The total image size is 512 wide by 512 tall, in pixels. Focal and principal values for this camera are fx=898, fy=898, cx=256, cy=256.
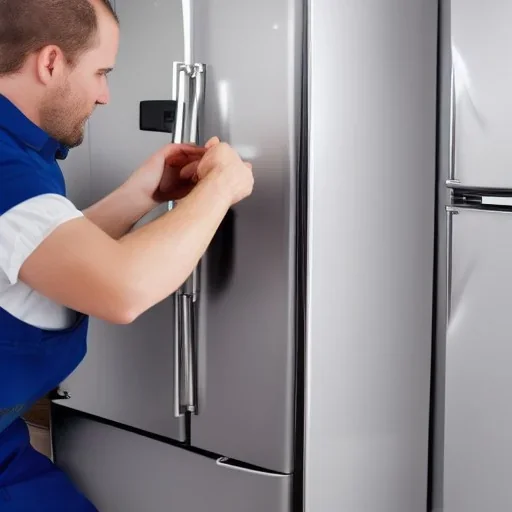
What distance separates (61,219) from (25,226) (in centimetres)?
5

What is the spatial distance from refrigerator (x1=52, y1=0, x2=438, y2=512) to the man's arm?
0.31 m

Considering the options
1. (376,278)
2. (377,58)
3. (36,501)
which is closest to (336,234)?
(376,278)

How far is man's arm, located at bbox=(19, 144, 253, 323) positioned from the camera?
4.44ft

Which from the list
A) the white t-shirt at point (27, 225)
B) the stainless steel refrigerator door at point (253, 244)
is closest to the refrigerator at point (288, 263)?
the stainless steel refrigerator door at point (253, 244)

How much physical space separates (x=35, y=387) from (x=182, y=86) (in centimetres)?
65

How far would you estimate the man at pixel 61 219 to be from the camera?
137cm

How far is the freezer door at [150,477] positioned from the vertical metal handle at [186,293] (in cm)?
15

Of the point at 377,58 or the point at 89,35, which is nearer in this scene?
the point at 89,35

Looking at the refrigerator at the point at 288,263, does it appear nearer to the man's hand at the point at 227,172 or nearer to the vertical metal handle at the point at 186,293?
the vertical metal handle at the point at 186,293

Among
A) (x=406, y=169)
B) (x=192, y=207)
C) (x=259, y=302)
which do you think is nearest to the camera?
(x=192, y=207)

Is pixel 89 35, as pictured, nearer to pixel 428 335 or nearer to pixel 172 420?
pixel 172 420

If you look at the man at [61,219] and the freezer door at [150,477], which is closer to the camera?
the man at [61,219]

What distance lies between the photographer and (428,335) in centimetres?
201

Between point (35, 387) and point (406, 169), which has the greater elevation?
point (406, 169)
